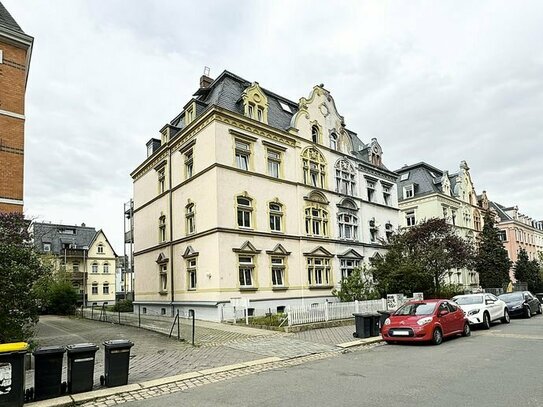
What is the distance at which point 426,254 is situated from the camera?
28.7m

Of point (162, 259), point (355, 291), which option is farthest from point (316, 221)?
point (162, 259)

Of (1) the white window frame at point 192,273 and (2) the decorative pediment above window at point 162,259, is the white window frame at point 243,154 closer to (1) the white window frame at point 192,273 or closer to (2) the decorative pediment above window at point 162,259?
(1) the white window frame at point 192,273

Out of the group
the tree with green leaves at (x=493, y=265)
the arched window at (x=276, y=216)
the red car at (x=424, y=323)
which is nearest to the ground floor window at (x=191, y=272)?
the arched window at (x=276, y=216)

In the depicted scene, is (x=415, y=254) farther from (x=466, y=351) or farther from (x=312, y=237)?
(x=466, y=351)

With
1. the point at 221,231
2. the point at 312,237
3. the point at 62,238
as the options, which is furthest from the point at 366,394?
the point at 62,238

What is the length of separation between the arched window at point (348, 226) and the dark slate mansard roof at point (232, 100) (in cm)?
795

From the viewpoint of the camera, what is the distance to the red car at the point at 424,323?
13.1 metres

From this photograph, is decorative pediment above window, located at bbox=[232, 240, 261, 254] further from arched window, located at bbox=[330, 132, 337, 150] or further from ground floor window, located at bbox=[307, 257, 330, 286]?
arched window, located at bbox=[330, 132, 337, 150]

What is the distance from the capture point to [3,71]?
17.4 m

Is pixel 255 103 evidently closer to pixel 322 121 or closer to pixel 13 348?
pixel 322 121

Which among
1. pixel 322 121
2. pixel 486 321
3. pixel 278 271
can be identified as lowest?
pixel 486 321

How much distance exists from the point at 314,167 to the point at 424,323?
675 inches

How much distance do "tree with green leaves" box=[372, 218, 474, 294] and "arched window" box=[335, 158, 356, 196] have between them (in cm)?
483

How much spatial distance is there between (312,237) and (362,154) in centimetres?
1152
